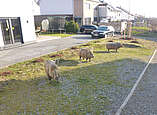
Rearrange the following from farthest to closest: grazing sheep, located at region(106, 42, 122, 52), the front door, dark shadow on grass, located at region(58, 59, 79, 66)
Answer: the front door → grazing sheep, located at region(106, 42, 122, 52) → dark shadow on grass, located at region(58, 59, 79, 66)

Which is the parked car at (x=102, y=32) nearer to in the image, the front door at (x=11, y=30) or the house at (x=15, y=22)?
the house at (x=15, y=22)

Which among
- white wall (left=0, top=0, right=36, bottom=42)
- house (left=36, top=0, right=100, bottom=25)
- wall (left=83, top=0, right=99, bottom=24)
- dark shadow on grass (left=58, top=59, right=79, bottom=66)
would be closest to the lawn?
dark shadow on grass (left=58, top=59, right=79, bottom=66)

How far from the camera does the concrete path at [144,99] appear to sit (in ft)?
15.7

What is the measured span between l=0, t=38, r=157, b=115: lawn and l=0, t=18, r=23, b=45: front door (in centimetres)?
560

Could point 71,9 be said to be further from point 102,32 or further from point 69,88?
point 69,88

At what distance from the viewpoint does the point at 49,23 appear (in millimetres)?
27750

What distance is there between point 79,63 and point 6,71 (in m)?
4.28

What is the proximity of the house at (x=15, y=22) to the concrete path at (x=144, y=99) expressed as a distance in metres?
11.9

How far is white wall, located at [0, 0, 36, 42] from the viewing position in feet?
43.7

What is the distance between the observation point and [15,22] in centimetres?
1455

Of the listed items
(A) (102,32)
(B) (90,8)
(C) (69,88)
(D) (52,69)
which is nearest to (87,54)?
(D) (52,69)

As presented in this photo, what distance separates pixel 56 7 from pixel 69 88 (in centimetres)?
2712

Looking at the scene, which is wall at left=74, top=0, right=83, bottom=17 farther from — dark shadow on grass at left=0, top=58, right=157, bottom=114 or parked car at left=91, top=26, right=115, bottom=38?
dark shadow on grass at left=0, top=58, right=157, bottom=114

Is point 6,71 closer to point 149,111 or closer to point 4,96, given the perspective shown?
point 4,96
